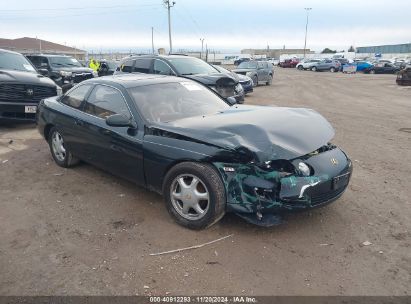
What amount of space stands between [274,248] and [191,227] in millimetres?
876

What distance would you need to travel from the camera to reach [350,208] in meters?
4.39

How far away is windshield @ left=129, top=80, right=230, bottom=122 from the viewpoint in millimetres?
4547

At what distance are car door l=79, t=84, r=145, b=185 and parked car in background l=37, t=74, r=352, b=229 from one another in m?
0.01

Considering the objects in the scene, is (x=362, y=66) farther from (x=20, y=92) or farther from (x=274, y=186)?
(x=274, y=186)

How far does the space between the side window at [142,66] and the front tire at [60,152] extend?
17.7 ft

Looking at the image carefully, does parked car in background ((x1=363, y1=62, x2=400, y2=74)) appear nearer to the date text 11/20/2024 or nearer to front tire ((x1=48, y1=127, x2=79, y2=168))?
front tire ((x1=48, y1=127, x2=79, y2=168))

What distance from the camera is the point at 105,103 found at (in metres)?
4.98

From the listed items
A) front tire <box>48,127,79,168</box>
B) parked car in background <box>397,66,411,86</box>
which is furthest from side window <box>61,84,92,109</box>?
parked car in background <box>397,66,411,86</box>

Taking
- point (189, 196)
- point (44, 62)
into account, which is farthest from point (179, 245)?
point (44, 62)

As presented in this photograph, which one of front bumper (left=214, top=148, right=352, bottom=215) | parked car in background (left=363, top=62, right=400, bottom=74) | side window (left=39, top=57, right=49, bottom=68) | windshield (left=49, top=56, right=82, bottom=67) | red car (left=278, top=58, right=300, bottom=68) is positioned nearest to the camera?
front bumper (left=214, top=148, right=352, bottom=215)

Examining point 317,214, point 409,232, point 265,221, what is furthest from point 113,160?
point 409,232

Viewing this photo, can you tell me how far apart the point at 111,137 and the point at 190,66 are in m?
6.76

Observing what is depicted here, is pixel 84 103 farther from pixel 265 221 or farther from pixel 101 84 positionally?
pixel 265 221

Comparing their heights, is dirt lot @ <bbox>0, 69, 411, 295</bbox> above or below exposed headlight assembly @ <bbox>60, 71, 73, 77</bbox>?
below
